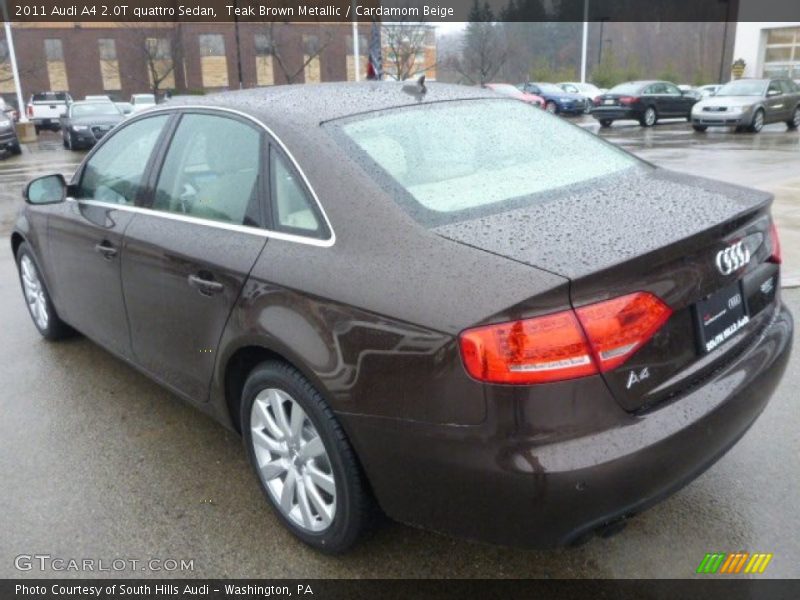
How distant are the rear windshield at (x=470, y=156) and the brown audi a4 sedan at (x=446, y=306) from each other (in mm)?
12

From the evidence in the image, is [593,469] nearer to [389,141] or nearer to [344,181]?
[344,181]

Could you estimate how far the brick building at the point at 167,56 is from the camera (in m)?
54.6

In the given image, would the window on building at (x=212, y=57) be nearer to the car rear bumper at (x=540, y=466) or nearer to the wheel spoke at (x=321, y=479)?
the wheel spoke at (x=321, y=479)

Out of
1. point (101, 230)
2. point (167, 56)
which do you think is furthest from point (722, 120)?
point (167, 56)

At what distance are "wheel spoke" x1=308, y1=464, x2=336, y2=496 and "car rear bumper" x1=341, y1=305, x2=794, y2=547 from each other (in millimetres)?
221

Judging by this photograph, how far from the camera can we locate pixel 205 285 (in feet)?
9.21

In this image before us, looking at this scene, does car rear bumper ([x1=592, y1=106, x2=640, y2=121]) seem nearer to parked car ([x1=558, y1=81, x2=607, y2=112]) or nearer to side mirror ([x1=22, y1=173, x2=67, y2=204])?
parked car ([x1=558, y1=81, x2=607, y2=112])

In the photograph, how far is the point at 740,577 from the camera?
2.44m

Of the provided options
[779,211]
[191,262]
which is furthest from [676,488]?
[779,211]

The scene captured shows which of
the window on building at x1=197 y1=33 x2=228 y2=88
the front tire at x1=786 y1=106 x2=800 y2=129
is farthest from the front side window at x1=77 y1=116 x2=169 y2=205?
the window on building at x1=197 y1=33 x2=228 y2=88

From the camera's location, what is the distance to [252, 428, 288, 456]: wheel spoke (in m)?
2.67

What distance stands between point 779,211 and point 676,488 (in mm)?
6950

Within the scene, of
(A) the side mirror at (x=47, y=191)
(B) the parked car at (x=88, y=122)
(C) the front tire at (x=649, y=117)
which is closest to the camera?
(A) the side mirror at (x=47, y=191)

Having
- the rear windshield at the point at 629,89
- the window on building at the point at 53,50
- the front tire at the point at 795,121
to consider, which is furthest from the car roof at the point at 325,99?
the window on building at the point at 53,50
